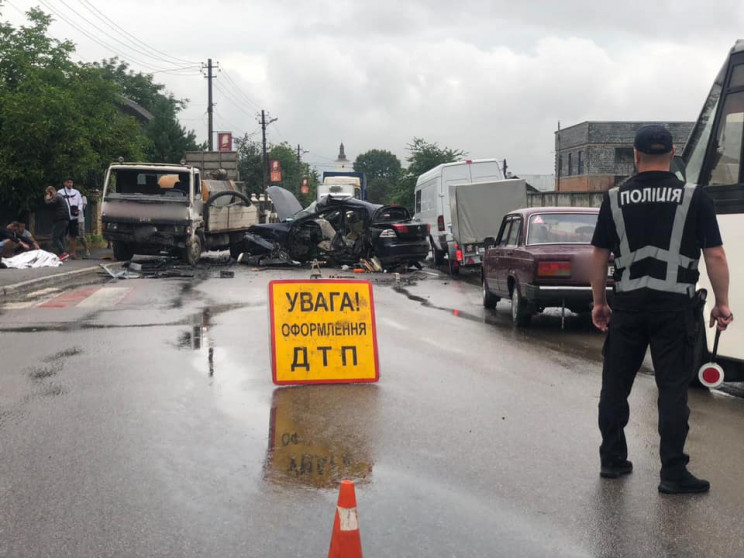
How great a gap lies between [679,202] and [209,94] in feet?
185

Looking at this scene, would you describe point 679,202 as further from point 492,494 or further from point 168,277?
point 168,277

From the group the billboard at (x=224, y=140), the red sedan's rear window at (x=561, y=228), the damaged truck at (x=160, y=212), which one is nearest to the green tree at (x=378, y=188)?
the billboard at (x=224, y=140)

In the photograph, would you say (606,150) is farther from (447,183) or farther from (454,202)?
(454,202)

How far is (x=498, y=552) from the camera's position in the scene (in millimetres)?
4152

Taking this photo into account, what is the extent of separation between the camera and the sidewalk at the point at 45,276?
1683cm

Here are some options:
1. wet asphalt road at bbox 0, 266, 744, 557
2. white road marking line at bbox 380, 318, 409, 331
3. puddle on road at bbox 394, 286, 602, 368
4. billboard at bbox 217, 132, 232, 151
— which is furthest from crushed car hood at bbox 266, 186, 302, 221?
wet asphalt road at bbox 0, 266, 744, 557

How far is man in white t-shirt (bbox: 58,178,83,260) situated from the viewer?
24.4m

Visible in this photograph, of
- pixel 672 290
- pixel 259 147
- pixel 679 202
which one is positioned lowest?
pixel 672 290

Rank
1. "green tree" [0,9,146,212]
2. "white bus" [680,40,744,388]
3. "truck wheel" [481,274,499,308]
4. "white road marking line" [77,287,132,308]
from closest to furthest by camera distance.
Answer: "white bus" [680,40,744,388] → "white road marking line" [77,287,132,308] → "truck wheel" [481,274,499,308] → "green tree" [0,9,146,212]

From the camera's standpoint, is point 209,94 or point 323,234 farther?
point 209,94

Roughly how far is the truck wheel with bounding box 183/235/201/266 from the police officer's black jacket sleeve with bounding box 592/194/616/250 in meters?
19.6

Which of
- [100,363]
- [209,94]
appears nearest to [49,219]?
[100,363]

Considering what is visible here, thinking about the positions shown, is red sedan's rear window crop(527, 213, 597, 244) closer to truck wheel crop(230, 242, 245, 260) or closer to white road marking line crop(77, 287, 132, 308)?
white road marking line crop(77, 287, 132, 308)

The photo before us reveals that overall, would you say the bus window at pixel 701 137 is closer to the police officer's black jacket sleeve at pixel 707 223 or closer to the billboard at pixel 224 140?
the police officer's black jacket sleeve at pixel 707 223
